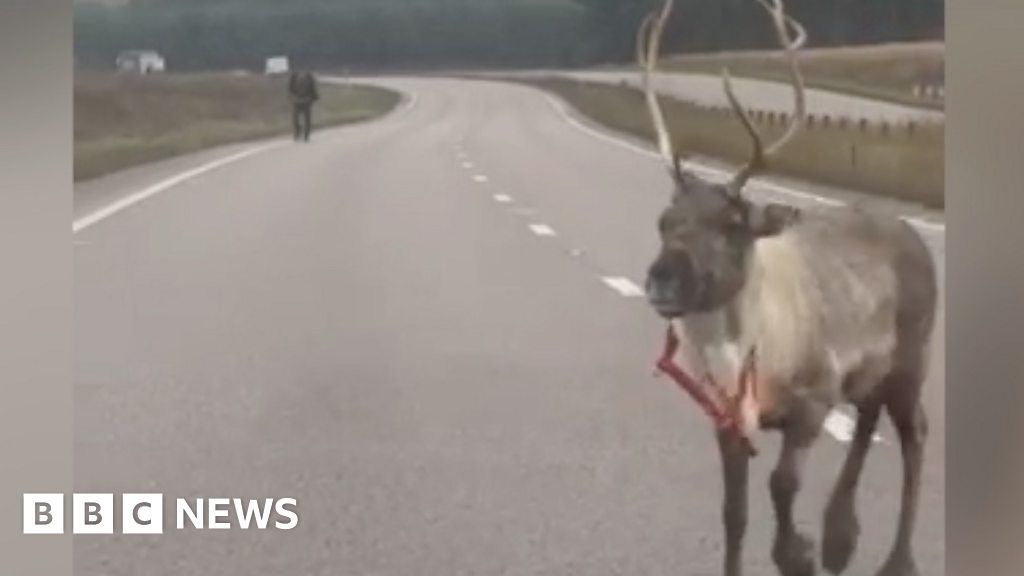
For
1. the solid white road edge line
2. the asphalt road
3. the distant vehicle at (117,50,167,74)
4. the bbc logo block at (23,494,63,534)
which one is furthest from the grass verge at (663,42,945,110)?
the bbc logo block at (23,494,63,534)

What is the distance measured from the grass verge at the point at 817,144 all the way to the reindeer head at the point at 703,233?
0.03 m

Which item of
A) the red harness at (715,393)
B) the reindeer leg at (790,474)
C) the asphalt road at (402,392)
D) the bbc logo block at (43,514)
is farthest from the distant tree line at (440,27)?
the bbc logo block at (43,514)

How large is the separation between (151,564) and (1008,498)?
140 centimetres

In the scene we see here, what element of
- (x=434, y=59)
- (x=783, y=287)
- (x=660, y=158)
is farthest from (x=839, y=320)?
(x=434, y=59)

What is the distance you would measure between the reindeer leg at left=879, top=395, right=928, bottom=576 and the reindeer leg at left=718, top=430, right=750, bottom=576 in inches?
9.7

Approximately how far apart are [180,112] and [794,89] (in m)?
1.02

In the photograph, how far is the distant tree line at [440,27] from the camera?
14.9 ft

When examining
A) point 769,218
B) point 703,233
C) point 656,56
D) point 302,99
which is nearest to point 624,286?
point 703,233

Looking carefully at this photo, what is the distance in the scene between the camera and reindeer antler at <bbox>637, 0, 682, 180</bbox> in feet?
15.0

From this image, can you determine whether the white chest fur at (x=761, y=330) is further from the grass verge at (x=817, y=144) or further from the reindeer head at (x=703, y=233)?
the grass verge at (x=817, y=144)

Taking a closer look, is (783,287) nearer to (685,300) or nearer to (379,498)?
(685,300)

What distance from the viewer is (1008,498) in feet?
15.1

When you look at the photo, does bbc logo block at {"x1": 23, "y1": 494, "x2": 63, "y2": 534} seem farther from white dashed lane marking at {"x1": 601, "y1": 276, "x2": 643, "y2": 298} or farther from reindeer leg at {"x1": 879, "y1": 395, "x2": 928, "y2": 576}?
reindeer leg at {"x1": 879, "y1": 395, "x2": 928, "y2": 576}

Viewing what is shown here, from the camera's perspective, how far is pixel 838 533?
457cm
